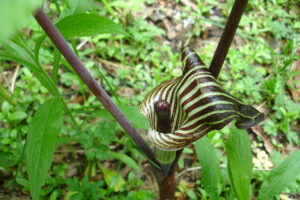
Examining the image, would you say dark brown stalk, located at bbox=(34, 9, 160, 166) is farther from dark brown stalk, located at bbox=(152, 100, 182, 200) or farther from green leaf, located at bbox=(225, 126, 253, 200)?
green leaf, located at bbox=(225, 126, 253, 200)

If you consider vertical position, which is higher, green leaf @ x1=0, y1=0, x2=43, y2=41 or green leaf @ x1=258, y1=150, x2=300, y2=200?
green leaf @ x1=0, y1=0, x2=43, y2=41

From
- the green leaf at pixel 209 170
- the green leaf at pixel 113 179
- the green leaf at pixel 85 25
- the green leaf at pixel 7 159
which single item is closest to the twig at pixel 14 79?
the green leaf at pixel 7 159

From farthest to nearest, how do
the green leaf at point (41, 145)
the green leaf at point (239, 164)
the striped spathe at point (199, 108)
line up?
the green leaf at point (239, 164), the green leaf at point (41, 145), the striped spathe at point (199, 108)

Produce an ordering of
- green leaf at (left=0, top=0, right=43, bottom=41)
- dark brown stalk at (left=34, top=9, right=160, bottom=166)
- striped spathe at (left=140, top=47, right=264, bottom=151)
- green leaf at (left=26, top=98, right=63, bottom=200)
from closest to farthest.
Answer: green leaf at (left=0, top=0, right=43, bottom=41) < dark brown stalk at (left=34, top=9, right=160, bottom=166) < striped spathe at (left=140, top=47, right=264, bottom=151) < green leaf at (left=26, top=98, right=63, bottom=200)

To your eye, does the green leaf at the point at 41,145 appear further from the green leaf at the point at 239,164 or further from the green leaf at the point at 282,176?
the green leaf at the point at 282,176

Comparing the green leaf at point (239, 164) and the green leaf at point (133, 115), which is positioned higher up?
the green leaf at point (133, 115)

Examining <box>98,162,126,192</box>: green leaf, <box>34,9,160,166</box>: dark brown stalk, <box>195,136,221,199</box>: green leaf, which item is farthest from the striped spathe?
<box>98,162,126,192</box>: green leaf

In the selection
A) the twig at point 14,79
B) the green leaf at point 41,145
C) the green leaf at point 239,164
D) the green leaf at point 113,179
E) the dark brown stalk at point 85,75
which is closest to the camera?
the dark brown stalk at point 85,75
